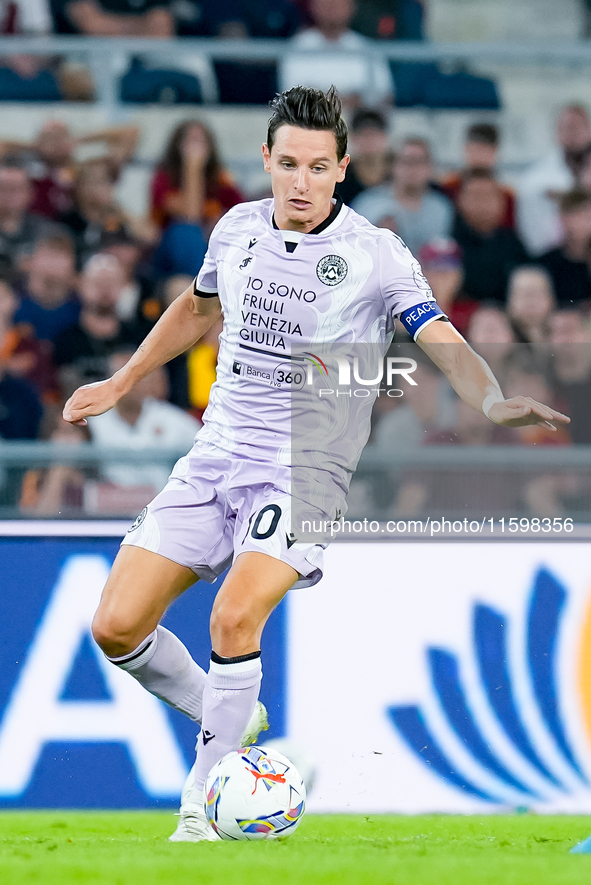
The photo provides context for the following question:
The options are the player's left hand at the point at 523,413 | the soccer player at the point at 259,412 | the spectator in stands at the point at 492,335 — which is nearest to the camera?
A: the player's left hand at the point at 523,413

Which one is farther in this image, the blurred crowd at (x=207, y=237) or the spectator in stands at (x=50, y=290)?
the spectator in stands at (x=50, y=290)

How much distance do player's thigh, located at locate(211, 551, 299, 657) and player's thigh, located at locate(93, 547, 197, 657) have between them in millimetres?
281

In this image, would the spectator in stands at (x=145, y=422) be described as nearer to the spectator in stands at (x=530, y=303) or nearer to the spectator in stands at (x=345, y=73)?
the spectator in stands at (x=530, y=303)

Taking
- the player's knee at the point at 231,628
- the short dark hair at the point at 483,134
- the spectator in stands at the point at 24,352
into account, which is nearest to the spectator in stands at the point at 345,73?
the short dark hair at the point at 483,134

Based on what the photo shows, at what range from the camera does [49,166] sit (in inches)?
296

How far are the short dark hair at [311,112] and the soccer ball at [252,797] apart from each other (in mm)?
1952

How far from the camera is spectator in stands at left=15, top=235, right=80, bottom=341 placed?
6.66 meters

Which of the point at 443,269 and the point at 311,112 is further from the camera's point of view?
the point at 443,269

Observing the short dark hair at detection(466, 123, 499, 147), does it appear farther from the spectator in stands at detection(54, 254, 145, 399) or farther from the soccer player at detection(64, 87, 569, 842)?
the soccer player at detection(64, 87, 569, 842)

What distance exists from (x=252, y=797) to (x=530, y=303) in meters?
4.16

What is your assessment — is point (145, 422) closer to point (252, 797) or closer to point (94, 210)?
point (94, 210)

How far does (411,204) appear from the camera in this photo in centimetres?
732

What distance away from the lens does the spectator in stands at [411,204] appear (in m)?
7.25

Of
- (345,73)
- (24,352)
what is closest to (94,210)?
(24,352)
